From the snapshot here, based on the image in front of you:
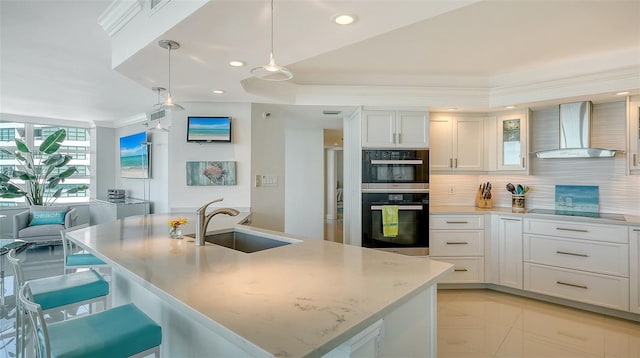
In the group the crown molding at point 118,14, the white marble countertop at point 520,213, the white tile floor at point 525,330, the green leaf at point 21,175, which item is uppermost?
the crown molding at point 118,14

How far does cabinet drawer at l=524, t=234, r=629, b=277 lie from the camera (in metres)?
2.95

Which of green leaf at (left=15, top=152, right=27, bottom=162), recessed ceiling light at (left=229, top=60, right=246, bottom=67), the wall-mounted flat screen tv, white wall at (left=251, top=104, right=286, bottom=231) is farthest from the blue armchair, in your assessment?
recessed ceiling light at (left=229, top=60, right=246, bottom=67)

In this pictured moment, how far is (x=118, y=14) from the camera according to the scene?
7.32 ft

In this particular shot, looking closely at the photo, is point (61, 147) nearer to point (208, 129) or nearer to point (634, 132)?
point (208, 129)

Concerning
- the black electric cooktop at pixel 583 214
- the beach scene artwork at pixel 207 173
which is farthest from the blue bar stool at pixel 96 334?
the black electric cooktop at pixel 583 214

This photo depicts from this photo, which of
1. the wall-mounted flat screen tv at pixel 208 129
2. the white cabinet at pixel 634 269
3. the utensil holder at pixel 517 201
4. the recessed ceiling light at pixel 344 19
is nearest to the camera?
the recessed ceiling light at pixel 344 19

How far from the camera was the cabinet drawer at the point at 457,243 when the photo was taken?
3.70 metres

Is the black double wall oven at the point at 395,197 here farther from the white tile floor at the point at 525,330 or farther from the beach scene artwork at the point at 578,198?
the beach scene artwork at the point at 578,198

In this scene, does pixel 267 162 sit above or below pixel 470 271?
above

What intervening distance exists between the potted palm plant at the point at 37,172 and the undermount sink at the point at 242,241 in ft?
18.3

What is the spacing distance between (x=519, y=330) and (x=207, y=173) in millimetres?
3426

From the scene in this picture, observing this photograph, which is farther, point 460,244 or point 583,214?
point 460,244

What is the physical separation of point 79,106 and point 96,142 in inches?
66.3

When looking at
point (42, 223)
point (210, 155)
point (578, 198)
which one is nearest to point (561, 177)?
point (578, 198)
